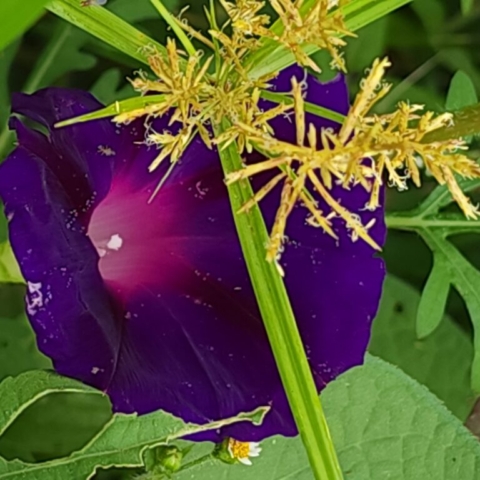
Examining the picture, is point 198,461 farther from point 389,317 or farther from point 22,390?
point 389,317

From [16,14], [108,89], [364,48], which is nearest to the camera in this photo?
[16,14]

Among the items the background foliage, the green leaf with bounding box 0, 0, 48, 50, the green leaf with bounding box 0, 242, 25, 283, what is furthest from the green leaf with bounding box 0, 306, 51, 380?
the green leaf with bounding box 0, 0, 48, 50

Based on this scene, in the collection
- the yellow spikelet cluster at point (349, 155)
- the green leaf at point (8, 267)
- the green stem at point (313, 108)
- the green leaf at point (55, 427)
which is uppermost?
the green stem at point (313, 108)

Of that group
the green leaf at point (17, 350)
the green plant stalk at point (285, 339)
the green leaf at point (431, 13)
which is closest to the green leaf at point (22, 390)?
the green plant stalk at point (285, 339)

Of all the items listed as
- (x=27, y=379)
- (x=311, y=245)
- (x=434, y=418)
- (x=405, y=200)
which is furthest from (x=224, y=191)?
(x=405, y=200)

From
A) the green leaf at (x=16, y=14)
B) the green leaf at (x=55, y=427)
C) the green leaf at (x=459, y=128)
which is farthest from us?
the green leaf at (x=55, y=427)

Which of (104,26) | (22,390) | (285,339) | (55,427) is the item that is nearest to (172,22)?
(104,26)

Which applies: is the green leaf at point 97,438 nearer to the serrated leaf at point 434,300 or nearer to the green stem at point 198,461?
the green stem at point 198,461
